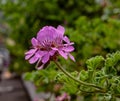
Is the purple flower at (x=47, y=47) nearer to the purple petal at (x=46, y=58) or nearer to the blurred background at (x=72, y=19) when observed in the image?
the purple petal at (x=46, y=58)

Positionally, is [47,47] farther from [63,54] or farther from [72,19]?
[72,19]

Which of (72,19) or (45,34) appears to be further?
(72,19)

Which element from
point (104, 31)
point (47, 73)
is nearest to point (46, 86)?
point (104, 31)

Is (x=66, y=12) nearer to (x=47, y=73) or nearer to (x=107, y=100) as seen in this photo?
(x=47, y=73)

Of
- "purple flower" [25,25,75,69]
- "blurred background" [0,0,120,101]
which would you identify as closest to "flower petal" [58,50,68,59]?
"purple flower" [25,25,75,69]

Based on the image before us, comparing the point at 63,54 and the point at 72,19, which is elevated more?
the point at 72,19

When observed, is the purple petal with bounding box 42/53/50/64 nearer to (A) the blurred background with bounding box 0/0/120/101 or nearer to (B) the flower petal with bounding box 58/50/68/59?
(B) the flower petal with bounding box 58/50/68/59

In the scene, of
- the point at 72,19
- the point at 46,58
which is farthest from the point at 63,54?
the point at 72,19

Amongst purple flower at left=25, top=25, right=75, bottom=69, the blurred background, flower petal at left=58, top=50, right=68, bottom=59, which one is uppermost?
the blurred background
